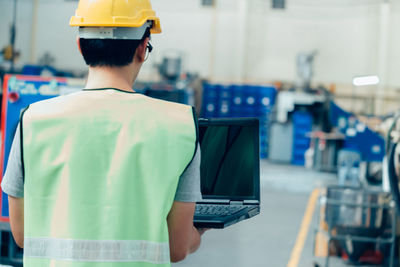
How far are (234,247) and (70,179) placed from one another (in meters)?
4.90

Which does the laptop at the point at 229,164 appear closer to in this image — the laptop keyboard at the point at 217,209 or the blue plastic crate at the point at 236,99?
the laptop keyboard at the point at 217,209

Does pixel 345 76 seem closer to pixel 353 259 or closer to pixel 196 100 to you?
pixel 196 100

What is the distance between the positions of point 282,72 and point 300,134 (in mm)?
4528

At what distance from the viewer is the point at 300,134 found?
14234mm

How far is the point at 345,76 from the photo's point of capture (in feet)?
58.5

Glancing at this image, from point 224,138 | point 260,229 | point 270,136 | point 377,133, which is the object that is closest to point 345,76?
point 270,136

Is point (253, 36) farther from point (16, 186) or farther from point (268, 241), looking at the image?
point (16, 186)

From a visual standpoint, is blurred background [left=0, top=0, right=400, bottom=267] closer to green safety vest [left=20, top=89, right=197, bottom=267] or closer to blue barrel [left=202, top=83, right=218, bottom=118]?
blue barrel [left=202, top=83, right=218, bottom=118]

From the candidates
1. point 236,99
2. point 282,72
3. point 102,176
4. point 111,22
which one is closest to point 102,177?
point 102,176

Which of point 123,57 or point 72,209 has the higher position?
point 123,57

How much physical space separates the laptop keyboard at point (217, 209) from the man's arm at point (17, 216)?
1.69ft

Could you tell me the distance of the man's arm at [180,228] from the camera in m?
1.38

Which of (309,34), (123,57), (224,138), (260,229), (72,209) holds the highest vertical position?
(309,34)

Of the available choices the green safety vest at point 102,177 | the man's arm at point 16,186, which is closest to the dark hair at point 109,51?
the green safety vest at point 102,177
